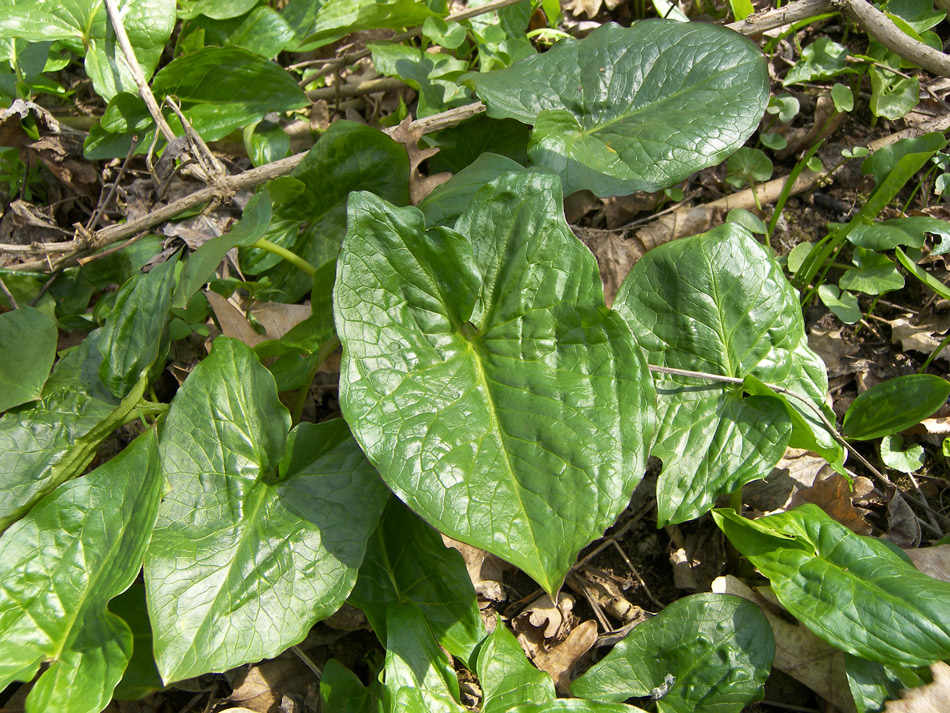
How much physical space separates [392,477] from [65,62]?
215 centimetres

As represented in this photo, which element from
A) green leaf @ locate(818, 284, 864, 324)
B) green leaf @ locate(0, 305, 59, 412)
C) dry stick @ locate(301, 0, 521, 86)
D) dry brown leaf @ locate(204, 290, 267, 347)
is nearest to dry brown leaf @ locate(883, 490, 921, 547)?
green leaf @ locate(818, 284, 864, 324)

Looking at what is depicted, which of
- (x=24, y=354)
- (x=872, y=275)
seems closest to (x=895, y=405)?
(x=872, y=275)

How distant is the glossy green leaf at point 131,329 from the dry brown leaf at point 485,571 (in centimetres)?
96

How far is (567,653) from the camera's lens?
5.79ft

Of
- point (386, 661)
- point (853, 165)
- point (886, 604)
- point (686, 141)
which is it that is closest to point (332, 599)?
point (386, 661)

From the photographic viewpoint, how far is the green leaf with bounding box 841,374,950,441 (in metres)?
1.71

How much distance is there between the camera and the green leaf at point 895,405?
1707 mm

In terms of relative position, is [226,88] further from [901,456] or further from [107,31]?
[901,456]

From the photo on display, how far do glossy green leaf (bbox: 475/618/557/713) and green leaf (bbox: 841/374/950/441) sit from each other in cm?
109

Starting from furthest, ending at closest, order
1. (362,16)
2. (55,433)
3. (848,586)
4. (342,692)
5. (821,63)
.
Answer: (821,63)
(362,16)
(55,433)
(342,692)
(848,586)

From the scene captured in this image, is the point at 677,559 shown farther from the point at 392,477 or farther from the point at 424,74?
the point at 424,74

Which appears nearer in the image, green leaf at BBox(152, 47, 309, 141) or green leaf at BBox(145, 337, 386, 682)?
green leaf at BBox(145, 337, 386, 682)

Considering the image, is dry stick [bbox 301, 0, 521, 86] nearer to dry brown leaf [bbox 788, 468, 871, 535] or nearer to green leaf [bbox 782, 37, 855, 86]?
green leaf [bbox 782, 37, 855, 86]

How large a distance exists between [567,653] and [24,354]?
1657mm
